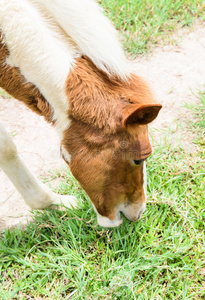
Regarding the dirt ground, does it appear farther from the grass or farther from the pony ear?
the pony ear

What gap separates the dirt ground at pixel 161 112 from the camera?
305 centimetres

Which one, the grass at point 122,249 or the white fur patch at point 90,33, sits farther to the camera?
the grass at point 122,249

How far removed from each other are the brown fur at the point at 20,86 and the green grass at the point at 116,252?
1.10 meters

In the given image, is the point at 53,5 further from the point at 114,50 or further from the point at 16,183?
the point at 16,183

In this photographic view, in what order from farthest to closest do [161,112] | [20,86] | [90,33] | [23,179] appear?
[161,112], [23,179], [20,86], [90,33]

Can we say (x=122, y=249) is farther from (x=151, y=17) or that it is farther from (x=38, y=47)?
(x=151, y=17)

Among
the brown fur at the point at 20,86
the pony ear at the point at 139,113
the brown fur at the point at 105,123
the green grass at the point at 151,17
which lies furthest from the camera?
the green grass at the point at 151,17

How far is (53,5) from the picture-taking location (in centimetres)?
176

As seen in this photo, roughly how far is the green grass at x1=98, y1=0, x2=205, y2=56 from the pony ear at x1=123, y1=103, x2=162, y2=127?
9.47 ft

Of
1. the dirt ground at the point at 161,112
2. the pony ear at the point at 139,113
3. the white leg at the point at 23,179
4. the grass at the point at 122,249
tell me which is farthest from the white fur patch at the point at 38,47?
the dirt ground at the point at 161,112

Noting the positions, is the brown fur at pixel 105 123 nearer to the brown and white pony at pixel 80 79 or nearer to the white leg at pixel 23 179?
the brown and white pony at pixel 80 79

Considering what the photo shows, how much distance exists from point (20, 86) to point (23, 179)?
36.8 inches

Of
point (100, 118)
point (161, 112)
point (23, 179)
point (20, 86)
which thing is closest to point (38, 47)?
point (20, 86)

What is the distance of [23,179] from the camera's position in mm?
2590
